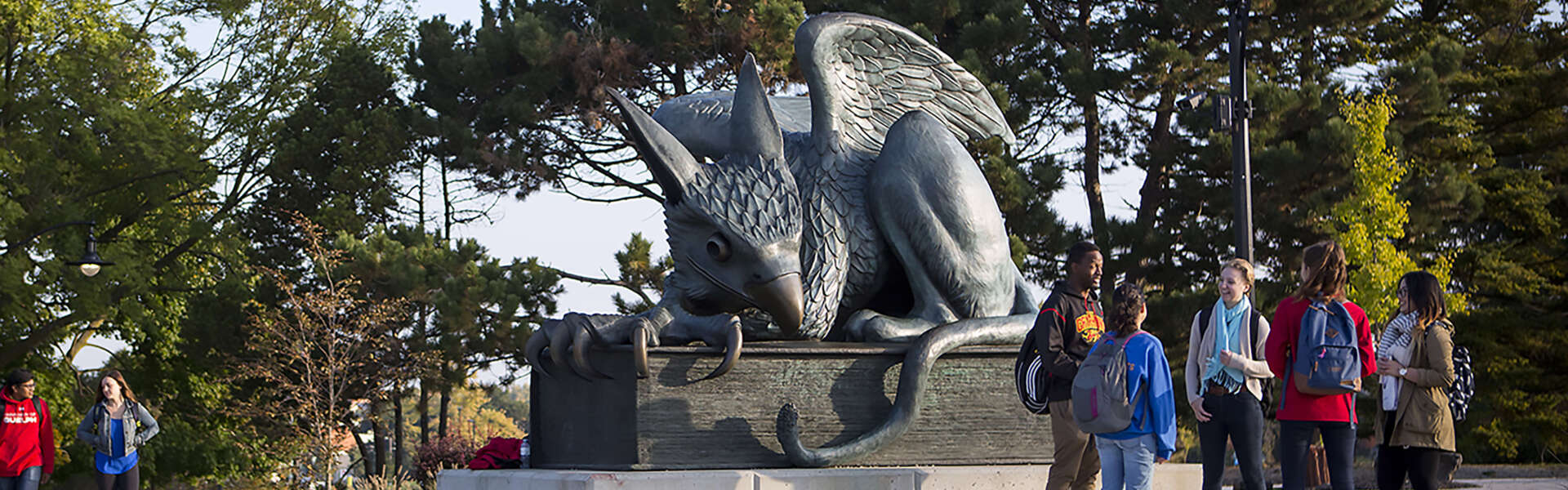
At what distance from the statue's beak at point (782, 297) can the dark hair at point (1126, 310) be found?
110 cm

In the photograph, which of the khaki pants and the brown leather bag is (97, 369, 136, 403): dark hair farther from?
the brown leather bag

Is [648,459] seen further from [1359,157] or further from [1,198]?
[1,198]

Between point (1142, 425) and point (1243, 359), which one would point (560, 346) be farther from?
point (1243, 359)

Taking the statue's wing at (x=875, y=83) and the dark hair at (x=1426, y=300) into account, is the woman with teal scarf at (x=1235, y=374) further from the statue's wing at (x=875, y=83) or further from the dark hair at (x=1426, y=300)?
the statue's wing at (x=875, y=83)

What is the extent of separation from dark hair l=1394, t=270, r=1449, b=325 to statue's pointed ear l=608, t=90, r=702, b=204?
10.7 feet

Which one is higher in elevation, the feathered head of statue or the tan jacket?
the feathered head of statue

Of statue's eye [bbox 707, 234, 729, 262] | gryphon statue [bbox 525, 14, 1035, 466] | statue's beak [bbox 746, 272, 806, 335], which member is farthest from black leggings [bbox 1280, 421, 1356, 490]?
statue's eye [bbox 707, 234, 729, 262]

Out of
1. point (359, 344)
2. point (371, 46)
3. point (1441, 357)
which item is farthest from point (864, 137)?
point (371, 46)

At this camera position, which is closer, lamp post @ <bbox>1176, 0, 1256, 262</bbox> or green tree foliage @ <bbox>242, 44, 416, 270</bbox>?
lamp post @ <bbox>1176, 0, 1256, 262</bbox>

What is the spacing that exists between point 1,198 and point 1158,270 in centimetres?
1733

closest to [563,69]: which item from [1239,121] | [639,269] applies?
[639,269]

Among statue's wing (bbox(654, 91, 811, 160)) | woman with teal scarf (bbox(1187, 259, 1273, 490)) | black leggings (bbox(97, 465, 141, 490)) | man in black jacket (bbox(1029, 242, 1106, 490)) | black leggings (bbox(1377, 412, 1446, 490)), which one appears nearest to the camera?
man in black jacket (bbox(1029, 242, 1106, 490))

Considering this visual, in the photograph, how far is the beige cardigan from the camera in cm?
534

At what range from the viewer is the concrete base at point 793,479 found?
4.79 meters
